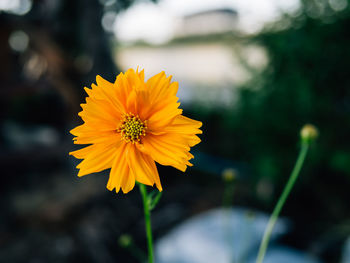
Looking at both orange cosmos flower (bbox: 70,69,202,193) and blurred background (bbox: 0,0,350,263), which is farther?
blurred background (bbox: 0,0,350,263)

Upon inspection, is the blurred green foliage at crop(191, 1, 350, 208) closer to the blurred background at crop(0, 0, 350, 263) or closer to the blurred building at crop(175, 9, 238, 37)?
A: the blurred background at crop(0, 0, 350, 263)

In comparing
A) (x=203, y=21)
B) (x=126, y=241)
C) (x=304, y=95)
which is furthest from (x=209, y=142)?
(x=203, y=21)

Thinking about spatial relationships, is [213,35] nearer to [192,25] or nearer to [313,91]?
[192,25]

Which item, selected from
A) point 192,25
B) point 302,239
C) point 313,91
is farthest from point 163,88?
point 192,25

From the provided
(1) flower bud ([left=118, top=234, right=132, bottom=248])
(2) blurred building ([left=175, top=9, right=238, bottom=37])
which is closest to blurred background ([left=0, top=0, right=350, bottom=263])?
(1) flower bud ([left=118, top=234, right=132, bottom=248])

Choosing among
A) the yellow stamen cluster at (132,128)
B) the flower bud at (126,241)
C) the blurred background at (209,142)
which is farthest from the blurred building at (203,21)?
the yellow stamen cluster at (132,128)

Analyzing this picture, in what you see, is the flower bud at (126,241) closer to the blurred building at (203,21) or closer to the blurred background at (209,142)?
the blurred background at (209,142)
